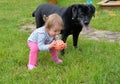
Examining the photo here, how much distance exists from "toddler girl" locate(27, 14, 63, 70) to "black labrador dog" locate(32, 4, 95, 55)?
47 cm

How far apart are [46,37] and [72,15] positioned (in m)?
0.71

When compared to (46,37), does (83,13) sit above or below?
above

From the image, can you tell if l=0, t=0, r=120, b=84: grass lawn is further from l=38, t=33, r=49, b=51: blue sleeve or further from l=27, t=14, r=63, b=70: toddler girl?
l=38, t=33, r=49, b=51: blue sleeve

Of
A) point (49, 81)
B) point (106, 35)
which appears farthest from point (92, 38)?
point (49, 81)

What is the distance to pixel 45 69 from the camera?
4.57 m

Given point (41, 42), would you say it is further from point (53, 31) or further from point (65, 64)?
point (65, 64)

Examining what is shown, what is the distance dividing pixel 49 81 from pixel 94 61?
3.43 feet

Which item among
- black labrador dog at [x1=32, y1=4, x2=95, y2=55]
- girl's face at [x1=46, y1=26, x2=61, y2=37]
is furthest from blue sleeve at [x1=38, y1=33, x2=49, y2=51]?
black labrador dog at [x1=32, y1=4, x2=95, y2=55]

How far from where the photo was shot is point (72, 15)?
5.10 metres

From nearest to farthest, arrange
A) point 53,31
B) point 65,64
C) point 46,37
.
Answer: point 53,31, point 46,37, point 65,64

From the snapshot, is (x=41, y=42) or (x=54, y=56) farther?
(x=54, y=56)

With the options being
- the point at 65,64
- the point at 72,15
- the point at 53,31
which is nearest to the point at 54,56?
the point at 65,64

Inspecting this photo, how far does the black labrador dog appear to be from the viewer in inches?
192

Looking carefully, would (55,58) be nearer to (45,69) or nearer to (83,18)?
(45,69)
